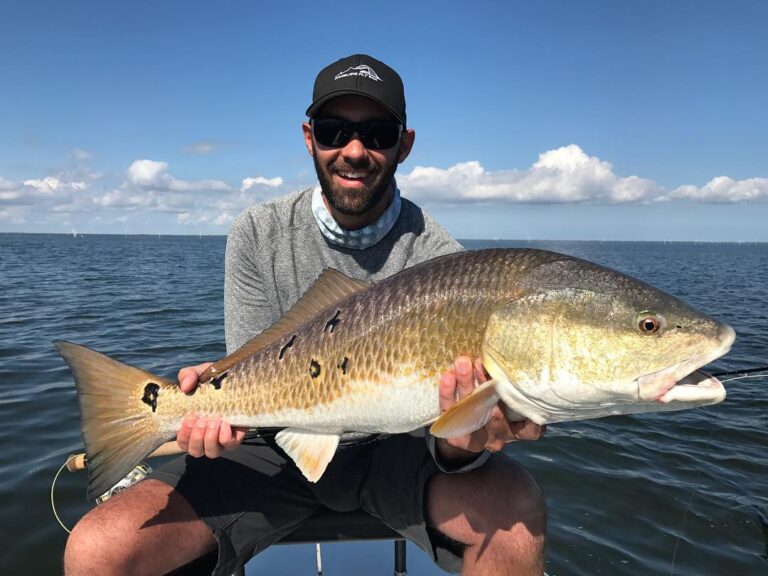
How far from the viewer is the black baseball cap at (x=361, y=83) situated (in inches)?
144

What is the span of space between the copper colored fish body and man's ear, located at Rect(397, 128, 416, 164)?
4.05 feet

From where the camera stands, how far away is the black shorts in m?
3.13

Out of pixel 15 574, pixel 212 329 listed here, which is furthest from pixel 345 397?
pixel 212 329

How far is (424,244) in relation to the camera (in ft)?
13.5

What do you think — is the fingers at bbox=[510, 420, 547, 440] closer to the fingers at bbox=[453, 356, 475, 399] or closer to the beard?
the fingers at bbox=[453, 356, 475, 399]

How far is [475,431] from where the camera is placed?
108 inches

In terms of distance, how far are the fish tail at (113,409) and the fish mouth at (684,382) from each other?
2.47 m

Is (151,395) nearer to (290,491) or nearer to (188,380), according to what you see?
(188,380)

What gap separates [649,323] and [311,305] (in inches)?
72.1

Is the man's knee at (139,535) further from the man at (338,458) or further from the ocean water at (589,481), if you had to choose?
the ocean water at (589,481)

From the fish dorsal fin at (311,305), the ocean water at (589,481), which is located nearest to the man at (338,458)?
the fish dorsal fin at (311,305)

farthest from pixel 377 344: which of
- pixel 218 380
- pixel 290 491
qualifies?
pixel 290 491

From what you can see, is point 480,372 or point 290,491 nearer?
point 480,372

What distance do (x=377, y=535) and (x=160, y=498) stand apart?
1.28 m
